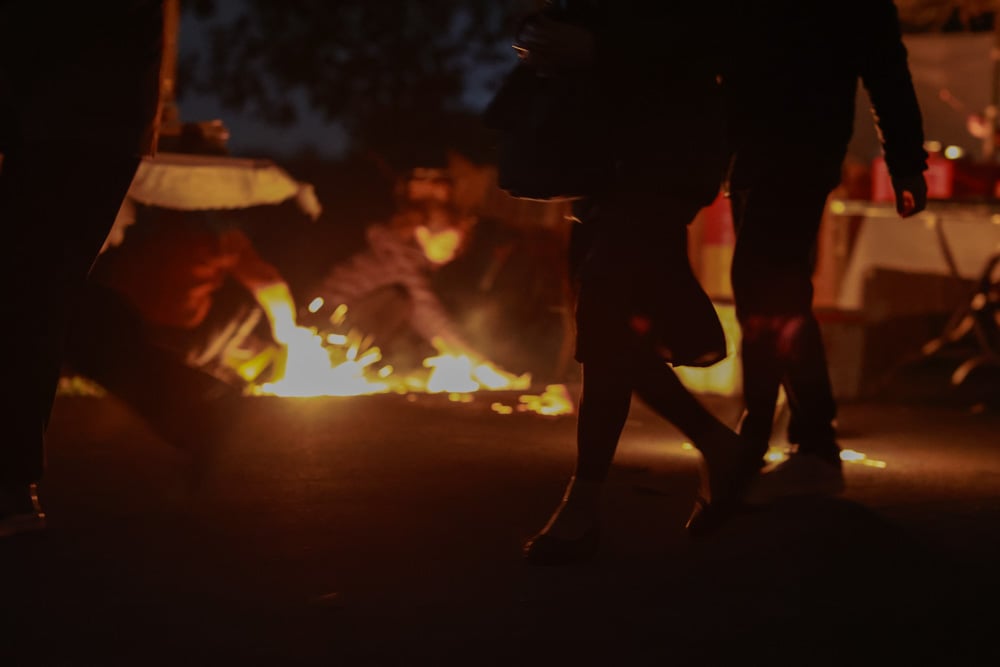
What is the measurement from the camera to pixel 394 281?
938 cm

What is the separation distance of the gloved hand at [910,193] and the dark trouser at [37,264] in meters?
2.37

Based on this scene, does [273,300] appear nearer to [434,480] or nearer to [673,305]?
[434,480]

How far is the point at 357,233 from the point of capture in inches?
576

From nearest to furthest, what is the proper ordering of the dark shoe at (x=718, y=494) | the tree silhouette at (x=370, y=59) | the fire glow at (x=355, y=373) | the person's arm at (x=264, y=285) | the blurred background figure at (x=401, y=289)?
the dark shoe at (x=718, y=494), the fire glow at (x=355, y=373), the person's arm at (x=264, y=285), the blurred background figure at (x=401, y=289), the tree silhouette at (x=370, y=59)

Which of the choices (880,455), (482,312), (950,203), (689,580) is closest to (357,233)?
(482,312)

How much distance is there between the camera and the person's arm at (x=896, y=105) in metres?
4.98

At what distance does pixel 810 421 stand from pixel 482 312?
6082 millimetres

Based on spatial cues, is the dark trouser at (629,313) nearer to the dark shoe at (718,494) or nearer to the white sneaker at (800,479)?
the dark shoe at (718,494)

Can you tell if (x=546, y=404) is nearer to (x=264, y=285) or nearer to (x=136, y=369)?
(x=264, y=285)

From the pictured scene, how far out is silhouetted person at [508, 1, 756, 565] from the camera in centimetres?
423

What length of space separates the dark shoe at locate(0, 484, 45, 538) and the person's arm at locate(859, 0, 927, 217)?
273cm

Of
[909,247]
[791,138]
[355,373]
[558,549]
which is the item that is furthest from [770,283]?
[909,247]

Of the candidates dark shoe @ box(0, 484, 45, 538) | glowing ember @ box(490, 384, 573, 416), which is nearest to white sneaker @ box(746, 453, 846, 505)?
dark shoe @ box(0, 484, 45, 538)

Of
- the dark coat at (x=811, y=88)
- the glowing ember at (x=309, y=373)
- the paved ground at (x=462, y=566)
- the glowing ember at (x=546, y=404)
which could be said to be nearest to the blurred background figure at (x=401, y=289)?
the glowing ember at (x=309, y=373)
